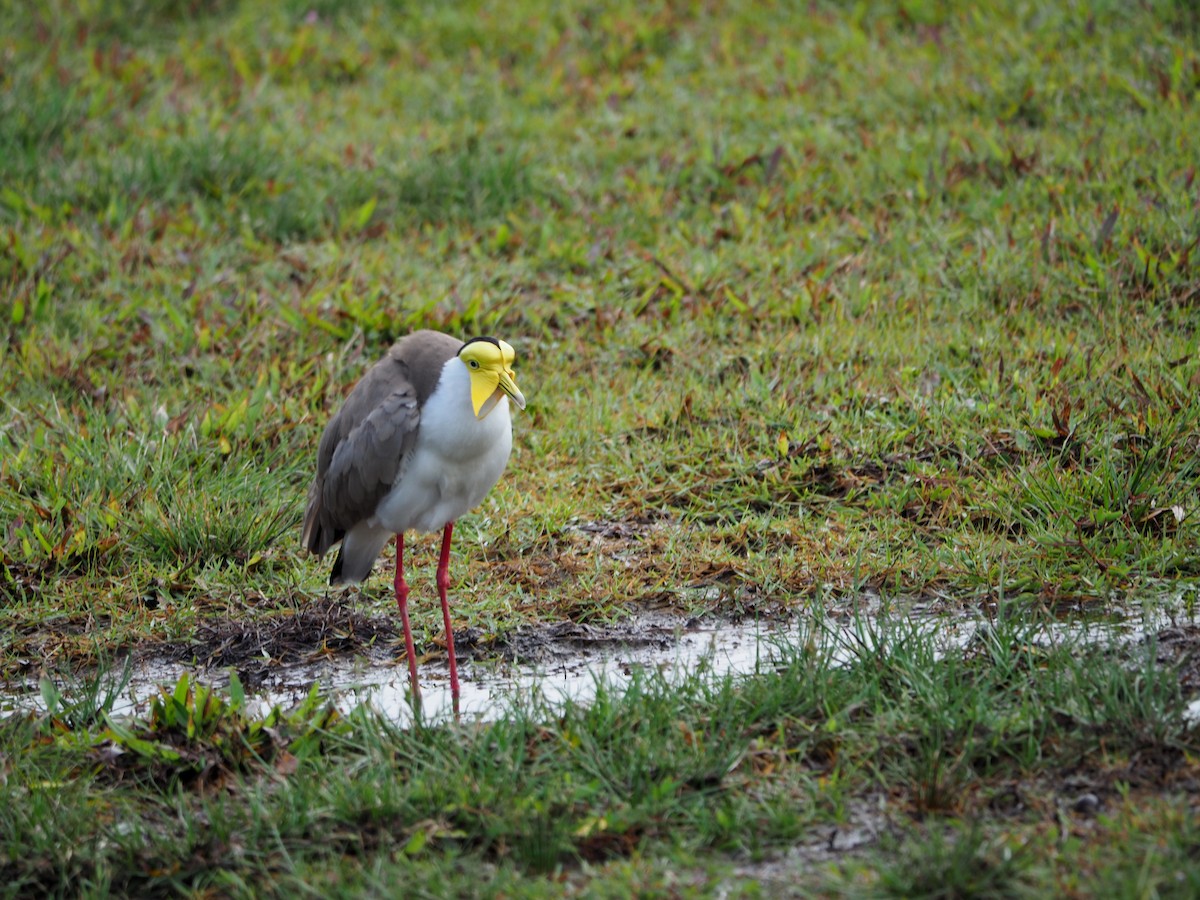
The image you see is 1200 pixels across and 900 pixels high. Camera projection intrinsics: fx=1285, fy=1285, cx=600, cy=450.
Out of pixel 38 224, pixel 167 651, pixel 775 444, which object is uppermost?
pixel 38 224

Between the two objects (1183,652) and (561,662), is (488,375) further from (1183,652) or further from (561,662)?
(1183,652)

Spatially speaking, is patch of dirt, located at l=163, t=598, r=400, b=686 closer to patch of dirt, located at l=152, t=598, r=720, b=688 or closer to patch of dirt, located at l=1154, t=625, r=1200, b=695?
patch of dirt, located at l=152, t=598, r=720, b=688

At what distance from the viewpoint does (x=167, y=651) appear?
4551mm

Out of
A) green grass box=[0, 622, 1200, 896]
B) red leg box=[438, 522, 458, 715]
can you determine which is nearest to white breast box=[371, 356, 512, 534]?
red leg box=[438, 522, 458, 715]

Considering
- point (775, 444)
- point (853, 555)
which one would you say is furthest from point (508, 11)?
point (853, 555)

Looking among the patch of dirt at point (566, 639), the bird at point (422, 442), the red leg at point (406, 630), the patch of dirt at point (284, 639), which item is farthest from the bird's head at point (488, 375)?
the patch of dirt at point (284, 639)

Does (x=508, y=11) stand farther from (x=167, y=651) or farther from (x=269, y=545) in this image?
(x=167, y=651)

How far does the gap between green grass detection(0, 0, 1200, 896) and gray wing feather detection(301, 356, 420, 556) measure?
0.50m

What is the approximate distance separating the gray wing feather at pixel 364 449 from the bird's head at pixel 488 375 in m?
0.28

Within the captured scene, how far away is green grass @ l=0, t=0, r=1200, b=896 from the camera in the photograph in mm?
3312

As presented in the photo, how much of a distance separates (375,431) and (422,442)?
17 cm

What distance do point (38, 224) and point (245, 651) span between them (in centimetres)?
387

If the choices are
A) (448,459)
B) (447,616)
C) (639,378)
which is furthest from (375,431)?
Answer: (639,378)

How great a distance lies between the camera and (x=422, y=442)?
4211mm
